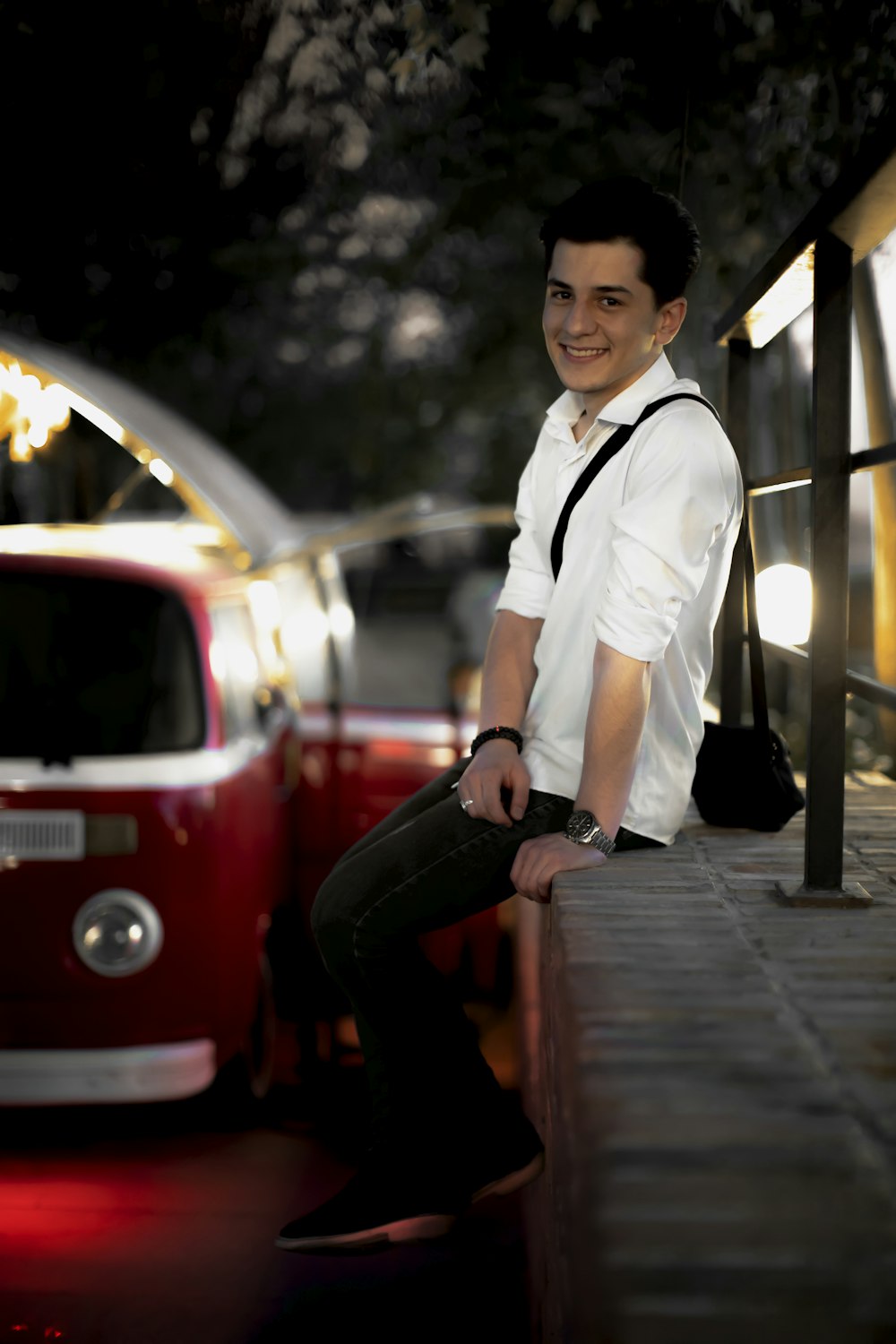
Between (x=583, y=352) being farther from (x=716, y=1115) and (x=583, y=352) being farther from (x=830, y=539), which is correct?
(x=716, y=1115)

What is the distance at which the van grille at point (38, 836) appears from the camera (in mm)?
4047

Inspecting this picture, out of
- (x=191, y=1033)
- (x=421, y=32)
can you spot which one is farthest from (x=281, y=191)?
(x=191, y=1033)

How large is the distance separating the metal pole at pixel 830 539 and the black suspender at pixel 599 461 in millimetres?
235

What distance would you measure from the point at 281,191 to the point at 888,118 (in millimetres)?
4699

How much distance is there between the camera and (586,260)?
2.73 metres

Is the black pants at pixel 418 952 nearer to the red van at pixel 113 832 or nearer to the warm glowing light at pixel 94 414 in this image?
the red van at pixel 113 832

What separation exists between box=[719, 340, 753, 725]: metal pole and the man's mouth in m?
0.98

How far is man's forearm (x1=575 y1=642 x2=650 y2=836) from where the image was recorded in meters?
2.54

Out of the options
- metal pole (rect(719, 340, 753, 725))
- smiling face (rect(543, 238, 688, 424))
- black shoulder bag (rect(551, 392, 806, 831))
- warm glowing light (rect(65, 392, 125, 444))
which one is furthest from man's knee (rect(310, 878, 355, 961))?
warm glowing light (rect(65, 392, 125, 444))

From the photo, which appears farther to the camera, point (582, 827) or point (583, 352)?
point (583, 352)

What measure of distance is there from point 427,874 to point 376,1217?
634 millimetres

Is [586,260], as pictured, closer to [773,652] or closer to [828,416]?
[828,416]

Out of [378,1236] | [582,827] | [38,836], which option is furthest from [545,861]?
[38,836]

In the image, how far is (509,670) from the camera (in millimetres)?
2982
